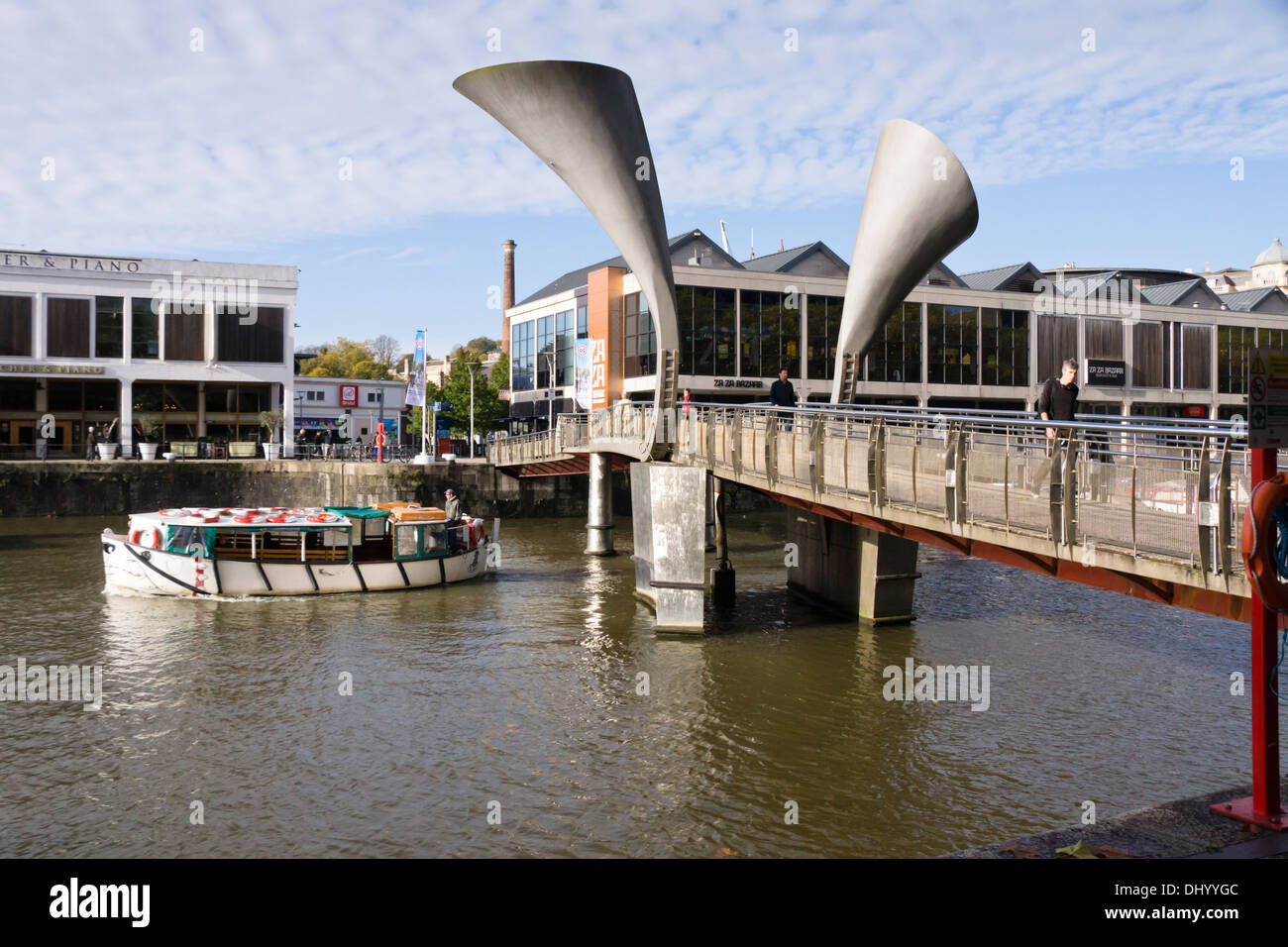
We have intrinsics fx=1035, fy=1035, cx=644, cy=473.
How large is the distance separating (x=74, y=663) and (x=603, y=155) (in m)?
14.6

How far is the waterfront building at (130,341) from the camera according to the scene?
2285 inches

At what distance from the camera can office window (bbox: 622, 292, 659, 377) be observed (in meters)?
57.6

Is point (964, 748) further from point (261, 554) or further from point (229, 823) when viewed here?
point (261, 554)

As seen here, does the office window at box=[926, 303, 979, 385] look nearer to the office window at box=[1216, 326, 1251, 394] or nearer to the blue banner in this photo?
the office window at box=[1216, 326, 1251, 394]

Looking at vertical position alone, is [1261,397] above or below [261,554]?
above

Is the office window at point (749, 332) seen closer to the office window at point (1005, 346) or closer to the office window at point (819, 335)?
the office window at point (819, 335)

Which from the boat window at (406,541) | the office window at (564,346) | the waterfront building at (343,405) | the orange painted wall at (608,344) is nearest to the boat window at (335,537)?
the boat window at (406,541)

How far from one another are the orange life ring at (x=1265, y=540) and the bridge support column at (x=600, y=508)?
2952 cm

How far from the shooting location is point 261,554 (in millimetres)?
28297

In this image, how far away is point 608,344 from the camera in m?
59.4
